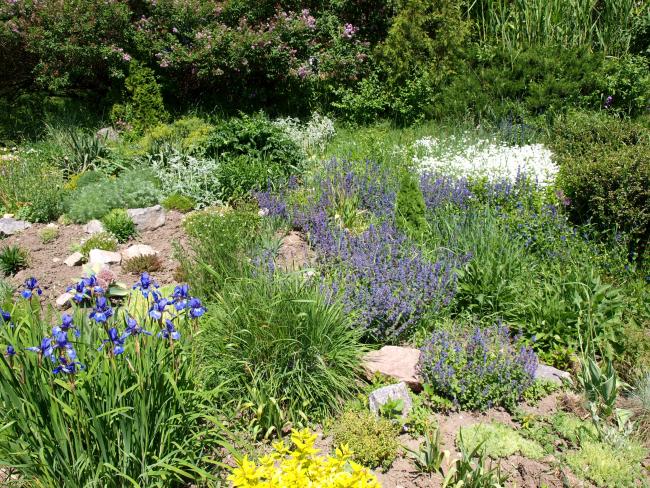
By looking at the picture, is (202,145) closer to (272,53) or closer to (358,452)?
(272,53)

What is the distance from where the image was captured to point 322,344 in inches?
162

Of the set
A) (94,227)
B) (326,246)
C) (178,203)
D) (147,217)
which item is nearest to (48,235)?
(94,227)

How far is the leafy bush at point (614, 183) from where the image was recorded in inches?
231

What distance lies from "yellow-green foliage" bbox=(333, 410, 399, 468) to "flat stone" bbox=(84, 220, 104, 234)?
4.37m

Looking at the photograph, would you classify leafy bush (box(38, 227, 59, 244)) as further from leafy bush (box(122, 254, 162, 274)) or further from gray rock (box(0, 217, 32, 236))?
leafy bush (box(122, 254, 162, 274))

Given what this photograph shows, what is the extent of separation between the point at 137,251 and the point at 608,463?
4759 millimetres

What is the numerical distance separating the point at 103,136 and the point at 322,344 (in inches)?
280

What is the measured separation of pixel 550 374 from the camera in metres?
4.38

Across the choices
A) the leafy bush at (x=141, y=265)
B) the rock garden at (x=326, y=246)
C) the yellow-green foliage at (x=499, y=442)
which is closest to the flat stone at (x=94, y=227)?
the rock garden at (x=326, y=246)

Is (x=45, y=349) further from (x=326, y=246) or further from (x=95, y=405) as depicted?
(x=326, y=246)

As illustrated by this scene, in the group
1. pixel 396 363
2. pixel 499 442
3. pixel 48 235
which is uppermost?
pixel 48 235

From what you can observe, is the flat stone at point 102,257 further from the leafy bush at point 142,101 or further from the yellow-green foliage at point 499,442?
the leafy bush at point 142,101

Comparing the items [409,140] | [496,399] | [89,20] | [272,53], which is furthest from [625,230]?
[89,20]

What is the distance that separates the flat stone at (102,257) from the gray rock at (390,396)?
3.46 meters
